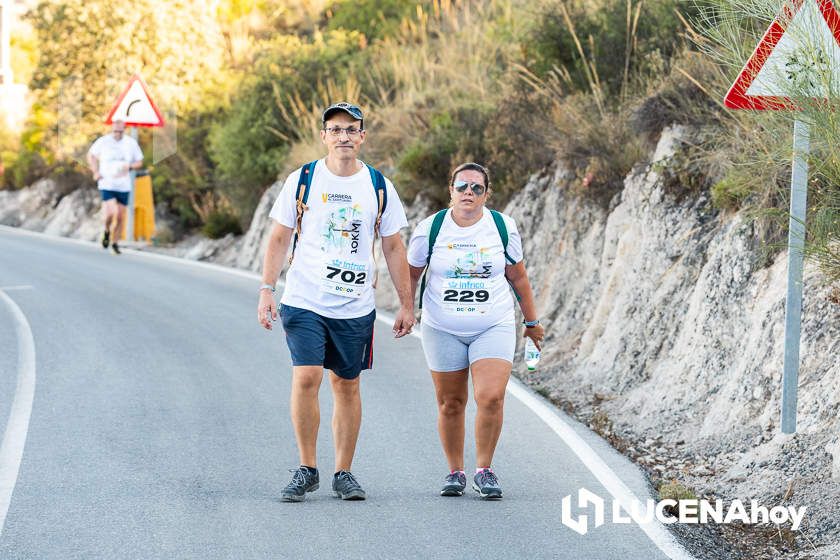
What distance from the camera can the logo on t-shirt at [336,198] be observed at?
668cm

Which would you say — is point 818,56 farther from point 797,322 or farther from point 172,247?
point 172,247

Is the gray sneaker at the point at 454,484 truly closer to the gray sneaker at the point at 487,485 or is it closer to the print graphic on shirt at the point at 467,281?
the gray sneaker at the point at 487,485

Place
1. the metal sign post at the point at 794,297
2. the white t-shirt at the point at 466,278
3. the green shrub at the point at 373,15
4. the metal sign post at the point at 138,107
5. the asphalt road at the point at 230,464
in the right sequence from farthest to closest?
the green shrub at the point at 373,15 → the metal sign post at the point at 138,107 → the metal sign post at the point at 794,297 → the white t-shirt at the point at 466,278 → the asphalt road at the point at 230,464

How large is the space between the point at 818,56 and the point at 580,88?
8.57 metres

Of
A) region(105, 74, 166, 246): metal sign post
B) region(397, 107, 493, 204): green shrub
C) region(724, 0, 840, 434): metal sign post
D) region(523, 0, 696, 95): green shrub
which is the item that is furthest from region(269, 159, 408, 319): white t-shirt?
region(105, 74, 166, 246): metal sign post

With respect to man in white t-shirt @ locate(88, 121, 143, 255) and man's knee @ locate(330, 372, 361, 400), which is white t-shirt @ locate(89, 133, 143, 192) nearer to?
man in white t-shirt @ locate(88, 121, 143, 255)

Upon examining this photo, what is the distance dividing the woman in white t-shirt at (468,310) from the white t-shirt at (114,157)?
12.1 m

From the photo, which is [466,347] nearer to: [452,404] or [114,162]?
[452,404]

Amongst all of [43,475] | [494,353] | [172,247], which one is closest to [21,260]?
[172,247]

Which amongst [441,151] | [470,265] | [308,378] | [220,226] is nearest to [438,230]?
[470,265]

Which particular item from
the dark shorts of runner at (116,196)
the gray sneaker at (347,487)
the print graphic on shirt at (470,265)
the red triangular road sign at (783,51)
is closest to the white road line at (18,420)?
the gray sneaker at (347,487)

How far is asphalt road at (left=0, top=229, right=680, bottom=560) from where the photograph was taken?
19.9ft

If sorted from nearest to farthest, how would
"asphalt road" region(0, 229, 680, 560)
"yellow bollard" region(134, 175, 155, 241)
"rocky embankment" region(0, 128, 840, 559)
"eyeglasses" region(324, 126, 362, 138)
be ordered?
"asphalt road" region(0, 229, 680, 560)
"eyeglasses" region(324, 126, 362, 138)
"rocky embankment" region(0, 128, 840, 559)
"yellow bollard" region(134, 175, 155, 241)

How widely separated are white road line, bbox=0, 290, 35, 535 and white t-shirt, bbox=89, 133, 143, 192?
561cm
